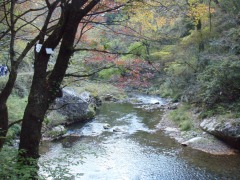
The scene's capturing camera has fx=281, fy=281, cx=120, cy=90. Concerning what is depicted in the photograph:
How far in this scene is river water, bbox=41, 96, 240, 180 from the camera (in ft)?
27.7

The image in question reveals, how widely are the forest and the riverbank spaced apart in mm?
987

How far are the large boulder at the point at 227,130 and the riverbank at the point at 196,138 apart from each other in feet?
0.64

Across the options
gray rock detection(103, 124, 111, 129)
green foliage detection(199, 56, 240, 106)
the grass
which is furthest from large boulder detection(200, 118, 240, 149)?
gray rock detection(103, 124, 111, 129)

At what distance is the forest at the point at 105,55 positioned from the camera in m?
4.38

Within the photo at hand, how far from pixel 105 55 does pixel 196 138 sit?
22.4ft

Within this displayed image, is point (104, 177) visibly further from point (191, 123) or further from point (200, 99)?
point (200, 99)

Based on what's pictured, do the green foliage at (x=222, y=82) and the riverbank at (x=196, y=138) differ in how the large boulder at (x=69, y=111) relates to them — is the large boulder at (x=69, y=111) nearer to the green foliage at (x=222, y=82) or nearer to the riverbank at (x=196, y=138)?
the riverbank at (x=196, y=138)

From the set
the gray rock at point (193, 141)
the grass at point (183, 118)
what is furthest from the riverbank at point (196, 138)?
the grass at point (183, 118)

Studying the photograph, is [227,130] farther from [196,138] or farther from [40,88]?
[40,88]

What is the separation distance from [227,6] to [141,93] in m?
14.4

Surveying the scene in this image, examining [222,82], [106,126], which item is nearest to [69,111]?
[106,126]

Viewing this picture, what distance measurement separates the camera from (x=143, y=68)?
19.5 feet

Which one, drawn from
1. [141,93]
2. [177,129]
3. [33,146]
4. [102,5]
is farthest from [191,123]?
[141,93]

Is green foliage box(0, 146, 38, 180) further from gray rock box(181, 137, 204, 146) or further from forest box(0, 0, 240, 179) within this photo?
gray rock box(181, 137, 204, 146)
